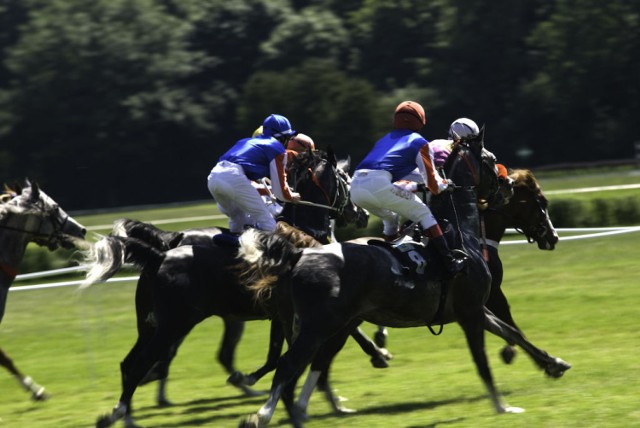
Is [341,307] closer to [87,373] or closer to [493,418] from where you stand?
[493,418]

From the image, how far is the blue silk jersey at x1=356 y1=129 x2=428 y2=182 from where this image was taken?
8.67 m

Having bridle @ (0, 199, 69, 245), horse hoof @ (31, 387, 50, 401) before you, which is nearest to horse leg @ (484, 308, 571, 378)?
horse hoof @ (31, 387, 50, 401)

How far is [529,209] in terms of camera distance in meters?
11.0

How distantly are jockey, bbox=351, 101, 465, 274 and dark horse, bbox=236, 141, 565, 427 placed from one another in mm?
188

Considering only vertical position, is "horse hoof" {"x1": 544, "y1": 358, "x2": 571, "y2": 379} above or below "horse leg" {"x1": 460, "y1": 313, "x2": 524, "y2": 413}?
below

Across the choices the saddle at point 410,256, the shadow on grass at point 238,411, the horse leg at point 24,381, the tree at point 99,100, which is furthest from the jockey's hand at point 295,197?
the tree at point 99,100

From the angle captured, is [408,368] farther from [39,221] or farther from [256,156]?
[39,221]

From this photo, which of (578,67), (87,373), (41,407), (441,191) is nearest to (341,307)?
(441,191)

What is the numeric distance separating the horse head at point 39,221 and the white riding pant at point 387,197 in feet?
10.7

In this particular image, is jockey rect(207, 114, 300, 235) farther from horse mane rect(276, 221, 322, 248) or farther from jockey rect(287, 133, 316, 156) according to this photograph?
jockey rect(287, 133, 316, 156)

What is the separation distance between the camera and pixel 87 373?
12.4m

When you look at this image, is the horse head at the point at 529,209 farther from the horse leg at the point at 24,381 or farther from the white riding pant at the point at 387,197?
the horse leg at the point at 24,381

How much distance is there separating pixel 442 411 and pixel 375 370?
2590 mm

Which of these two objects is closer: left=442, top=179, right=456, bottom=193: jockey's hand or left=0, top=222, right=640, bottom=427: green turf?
left=0, top=222, right=640, bottom=427: green turf
